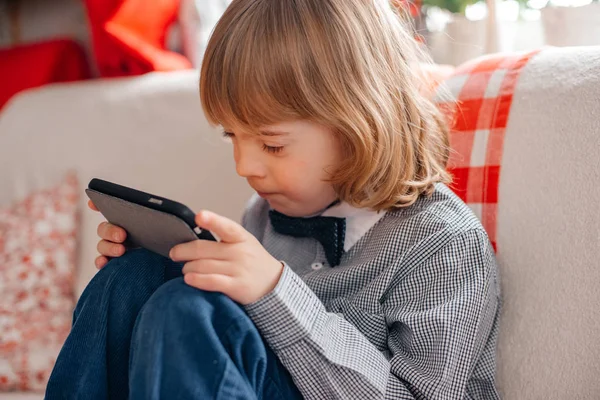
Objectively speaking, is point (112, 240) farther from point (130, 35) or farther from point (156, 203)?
point (130, 35)

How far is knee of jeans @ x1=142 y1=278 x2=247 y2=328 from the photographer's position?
0.72 m

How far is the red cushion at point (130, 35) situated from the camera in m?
1.69

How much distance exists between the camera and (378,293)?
943mm

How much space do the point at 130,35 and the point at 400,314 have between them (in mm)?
1118

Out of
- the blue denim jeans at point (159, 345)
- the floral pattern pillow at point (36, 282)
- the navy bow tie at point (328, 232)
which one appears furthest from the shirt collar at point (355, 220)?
the floral pattern pillow at point (36, 282)

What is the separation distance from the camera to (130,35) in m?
1.70

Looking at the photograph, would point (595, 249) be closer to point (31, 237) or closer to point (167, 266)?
point (167, 266)

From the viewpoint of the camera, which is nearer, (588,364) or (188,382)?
(188,382)

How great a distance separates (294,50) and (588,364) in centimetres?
56

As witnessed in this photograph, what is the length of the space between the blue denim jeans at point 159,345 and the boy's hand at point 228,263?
0.01m

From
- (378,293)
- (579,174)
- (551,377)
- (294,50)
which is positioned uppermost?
(294,50)

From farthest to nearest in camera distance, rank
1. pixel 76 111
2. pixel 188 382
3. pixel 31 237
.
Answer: pixel 76 111
pixel 31 237
pixel 188 382

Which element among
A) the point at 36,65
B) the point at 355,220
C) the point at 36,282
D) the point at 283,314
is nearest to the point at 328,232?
the point at 355,220

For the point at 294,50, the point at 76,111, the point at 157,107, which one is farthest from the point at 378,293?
the point at 76,111
